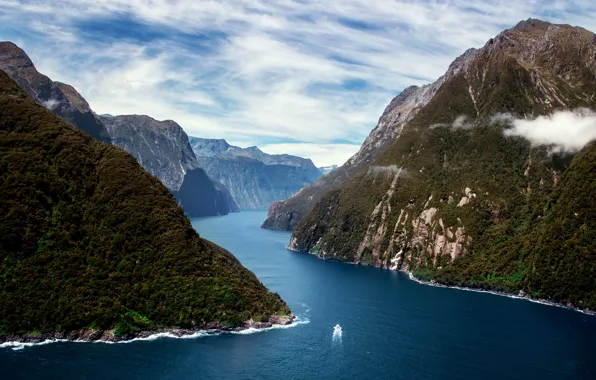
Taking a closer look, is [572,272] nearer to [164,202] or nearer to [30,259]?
[164,202]

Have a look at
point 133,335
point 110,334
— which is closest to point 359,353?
point 133,335

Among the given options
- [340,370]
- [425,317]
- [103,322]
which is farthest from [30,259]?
[425,317]

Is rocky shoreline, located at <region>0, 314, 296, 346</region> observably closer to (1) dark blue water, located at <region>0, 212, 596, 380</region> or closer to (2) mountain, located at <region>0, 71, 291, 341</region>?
(2) mountain, located at <region>0, 71, 291, 341</region>

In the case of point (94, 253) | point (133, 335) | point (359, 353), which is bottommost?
point (133, 335)

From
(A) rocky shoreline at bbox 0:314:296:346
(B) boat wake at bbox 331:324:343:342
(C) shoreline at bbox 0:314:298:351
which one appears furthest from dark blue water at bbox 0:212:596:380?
(A) rocky shoreline at bbox 0:314:296:346

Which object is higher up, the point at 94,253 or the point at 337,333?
the point at 94,253

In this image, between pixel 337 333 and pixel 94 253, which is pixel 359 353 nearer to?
pixel 337 333
